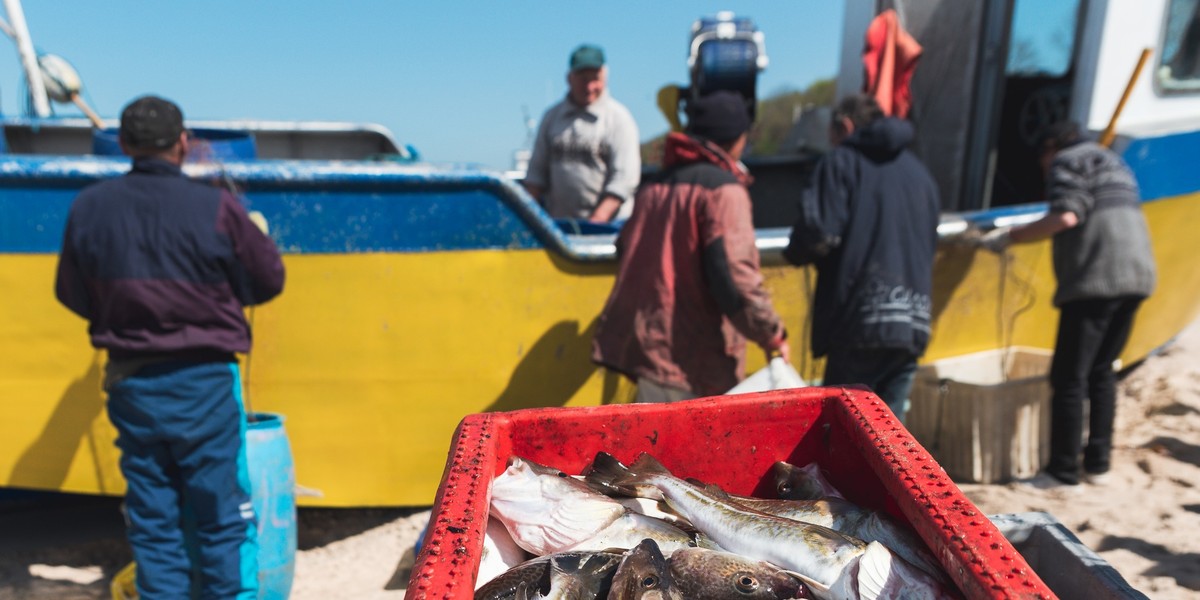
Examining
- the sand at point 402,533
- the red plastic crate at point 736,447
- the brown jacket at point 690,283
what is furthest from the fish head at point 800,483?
the sand at point 402,533

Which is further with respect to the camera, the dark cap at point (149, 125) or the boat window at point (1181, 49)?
the boat window at point (1181, 49)

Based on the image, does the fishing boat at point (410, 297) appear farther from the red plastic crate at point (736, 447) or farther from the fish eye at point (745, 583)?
the fish eye at point (745, 583)

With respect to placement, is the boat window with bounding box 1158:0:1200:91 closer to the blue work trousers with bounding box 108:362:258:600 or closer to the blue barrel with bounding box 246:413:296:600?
A: the blue barrel with bounding box 246:413:296:600

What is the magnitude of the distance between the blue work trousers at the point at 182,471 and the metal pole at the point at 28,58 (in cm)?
340

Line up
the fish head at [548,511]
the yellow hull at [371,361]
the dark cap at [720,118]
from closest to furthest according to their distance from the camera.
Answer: the fish head at [548,511] < the dark cap at [720,118] < the yellow hull at [371,361]

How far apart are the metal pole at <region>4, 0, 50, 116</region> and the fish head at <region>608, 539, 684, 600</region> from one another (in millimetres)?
5372

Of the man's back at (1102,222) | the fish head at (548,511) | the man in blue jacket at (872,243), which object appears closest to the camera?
the fish head at (548,511)

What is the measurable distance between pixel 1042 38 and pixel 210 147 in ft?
16.2

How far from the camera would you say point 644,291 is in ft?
10.2

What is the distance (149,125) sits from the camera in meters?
2.64

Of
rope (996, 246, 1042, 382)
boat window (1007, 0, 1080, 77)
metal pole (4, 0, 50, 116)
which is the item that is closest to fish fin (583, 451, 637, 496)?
rope (996, 246, 1042, 382)

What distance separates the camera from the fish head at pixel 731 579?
1231 millimetres

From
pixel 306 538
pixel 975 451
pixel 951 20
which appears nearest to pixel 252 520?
pixel 306 538

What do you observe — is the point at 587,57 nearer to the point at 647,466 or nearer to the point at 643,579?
the point at 647,466
